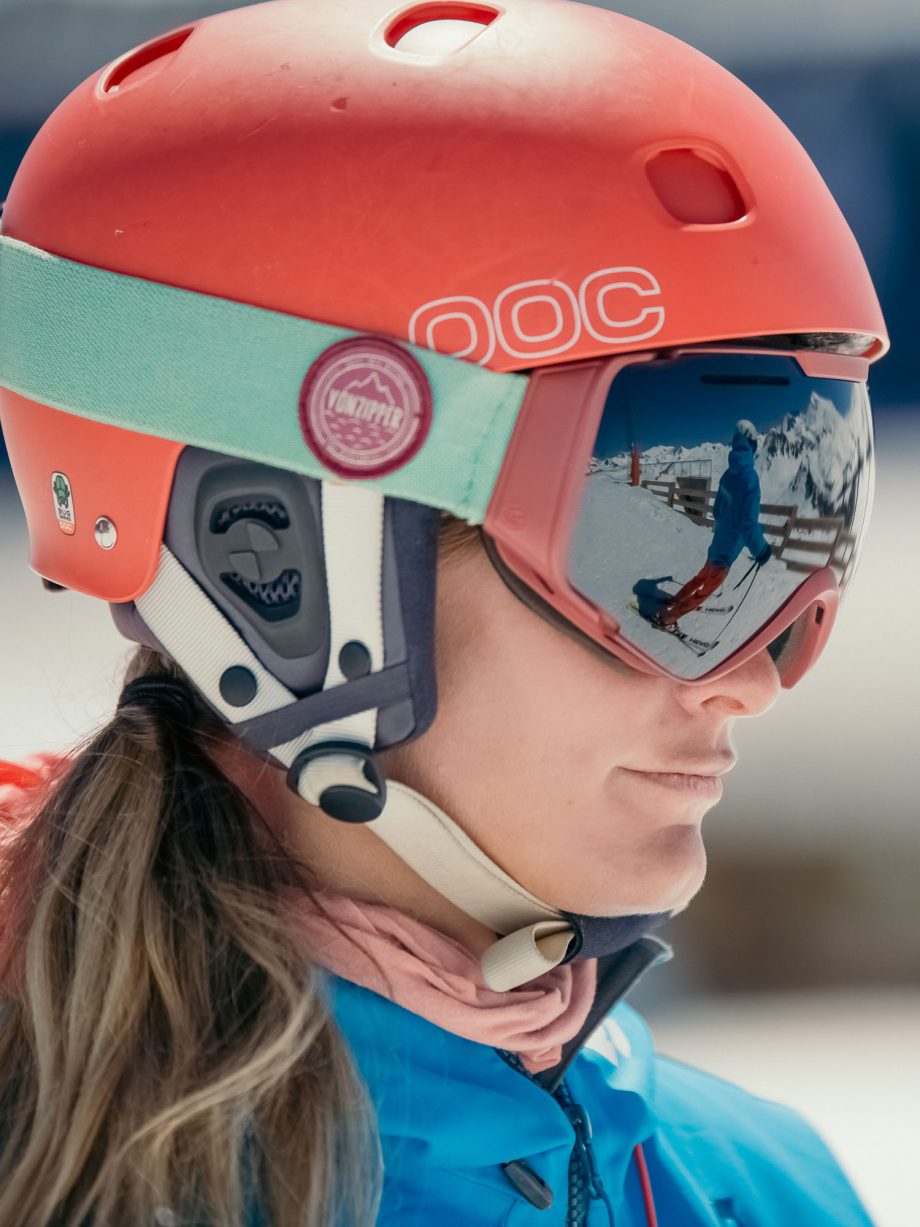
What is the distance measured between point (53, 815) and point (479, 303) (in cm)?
76

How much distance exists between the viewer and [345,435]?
63.9 inches

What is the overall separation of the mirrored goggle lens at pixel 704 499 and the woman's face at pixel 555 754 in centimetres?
8

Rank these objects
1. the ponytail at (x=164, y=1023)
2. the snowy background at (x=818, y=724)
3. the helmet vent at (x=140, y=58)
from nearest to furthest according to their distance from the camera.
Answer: the ponytail at (x=164, y=1023)
the helmet vent at (x=140, y=58)
the snowy background at (x=818, y=724)

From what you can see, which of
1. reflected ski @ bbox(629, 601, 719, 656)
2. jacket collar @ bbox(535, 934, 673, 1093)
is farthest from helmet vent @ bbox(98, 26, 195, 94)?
jacket collar @ bbox(535, 934, 673, 1093)

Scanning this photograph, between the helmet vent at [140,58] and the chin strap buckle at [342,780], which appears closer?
the chin strap buckle at [342,780]

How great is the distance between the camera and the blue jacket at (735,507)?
65.3 inches

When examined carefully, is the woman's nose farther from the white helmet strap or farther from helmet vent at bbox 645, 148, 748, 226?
helmet vent at bbox 645, 148, 748, 226

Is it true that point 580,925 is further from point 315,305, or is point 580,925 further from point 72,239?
point 72,239

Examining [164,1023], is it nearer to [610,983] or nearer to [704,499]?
[610,983]

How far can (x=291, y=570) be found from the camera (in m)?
1.66

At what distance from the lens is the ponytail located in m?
1.48

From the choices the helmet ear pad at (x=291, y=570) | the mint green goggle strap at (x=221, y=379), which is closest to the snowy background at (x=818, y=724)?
the helmet ear pad at (x=291, y=570)

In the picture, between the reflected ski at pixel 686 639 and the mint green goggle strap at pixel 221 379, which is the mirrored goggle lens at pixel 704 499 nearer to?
the reflected ski at pixel 686 639

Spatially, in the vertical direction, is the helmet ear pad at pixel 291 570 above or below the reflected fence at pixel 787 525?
below
